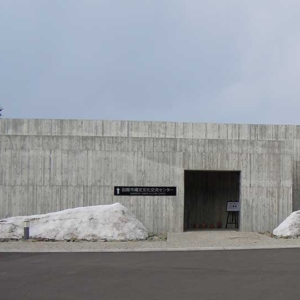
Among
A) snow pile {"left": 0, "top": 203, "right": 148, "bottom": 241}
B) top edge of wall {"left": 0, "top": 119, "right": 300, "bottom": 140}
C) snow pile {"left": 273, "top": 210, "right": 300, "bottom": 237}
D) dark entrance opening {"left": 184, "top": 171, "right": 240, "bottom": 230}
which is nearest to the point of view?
snow pile {"left": 0, "top": 203, "right": 148, "bottom": 241}

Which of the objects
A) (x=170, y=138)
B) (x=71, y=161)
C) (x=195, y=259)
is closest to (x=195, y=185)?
(x=170, y=138)

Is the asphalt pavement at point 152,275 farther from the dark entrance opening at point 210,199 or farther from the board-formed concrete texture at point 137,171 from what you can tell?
the dark entrance opening at point 210,199

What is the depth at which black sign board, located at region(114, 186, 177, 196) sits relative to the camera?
764 inches

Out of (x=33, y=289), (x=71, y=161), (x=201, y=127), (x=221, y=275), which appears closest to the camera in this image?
(x=33, y=289)

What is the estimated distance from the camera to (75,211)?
687 inches

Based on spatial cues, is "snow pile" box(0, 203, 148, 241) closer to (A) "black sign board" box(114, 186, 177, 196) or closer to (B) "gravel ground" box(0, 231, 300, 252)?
(B) "gravel ground" box(0, 231, 300, 252)

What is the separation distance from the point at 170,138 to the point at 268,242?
20.2ft

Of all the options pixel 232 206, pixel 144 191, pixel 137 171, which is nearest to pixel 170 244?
pixel 144 191

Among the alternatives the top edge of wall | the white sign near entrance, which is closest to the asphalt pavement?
the white sign near entrance

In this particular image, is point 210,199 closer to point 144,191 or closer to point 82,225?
point 144,191

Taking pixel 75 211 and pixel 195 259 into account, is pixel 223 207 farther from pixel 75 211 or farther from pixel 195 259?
pixel 195 259

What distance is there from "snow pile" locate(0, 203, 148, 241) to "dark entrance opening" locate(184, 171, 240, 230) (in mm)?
5320

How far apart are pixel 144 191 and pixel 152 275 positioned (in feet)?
31.7

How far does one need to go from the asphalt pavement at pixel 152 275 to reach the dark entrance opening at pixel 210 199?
325 inches
